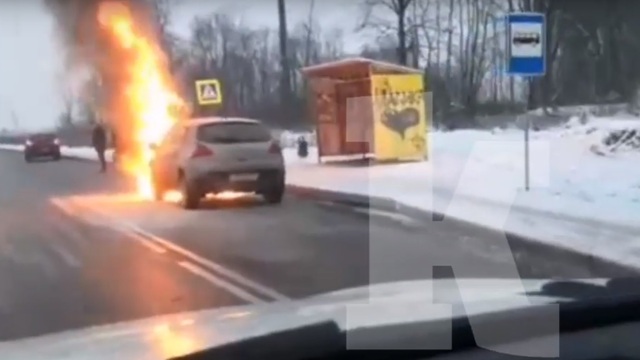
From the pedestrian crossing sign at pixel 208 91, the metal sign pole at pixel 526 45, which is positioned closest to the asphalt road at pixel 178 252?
the pedestrian crossing sign at pixel 208 91

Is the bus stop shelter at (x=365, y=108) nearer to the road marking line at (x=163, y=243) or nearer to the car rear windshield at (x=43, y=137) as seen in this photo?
the road marking line at (x=163, y=243)

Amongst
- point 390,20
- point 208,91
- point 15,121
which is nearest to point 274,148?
point 208,91

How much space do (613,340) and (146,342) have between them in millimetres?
560

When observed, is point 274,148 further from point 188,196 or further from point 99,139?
point 99,139

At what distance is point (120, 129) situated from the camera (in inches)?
86.7

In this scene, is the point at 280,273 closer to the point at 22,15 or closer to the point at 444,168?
the point at 444,168

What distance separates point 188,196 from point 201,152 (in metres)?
A: 0.14

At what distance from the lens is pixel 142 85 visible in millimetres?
2172

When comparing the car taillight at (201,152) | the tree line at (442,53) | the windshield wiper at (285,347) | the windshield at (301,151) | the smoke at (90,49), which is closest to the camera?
the windshield wiper at (285,347)

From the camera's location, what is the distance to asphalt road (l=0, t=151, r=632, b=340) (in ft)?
7.65

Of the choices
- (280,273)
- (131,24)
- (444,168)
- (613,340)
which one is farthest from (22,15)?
(613,340)

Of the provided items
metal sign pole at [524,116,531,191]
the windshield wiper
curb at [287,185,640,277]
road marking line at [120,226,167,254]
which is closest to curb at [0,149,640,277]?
curb at [287,185,640,277]

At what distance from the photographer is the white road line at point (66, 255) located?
246 centimetres

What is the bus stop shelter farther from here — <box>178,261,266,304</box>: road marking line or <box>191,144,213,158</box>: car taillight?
<box>178,261,266,304</box>: road marking line
